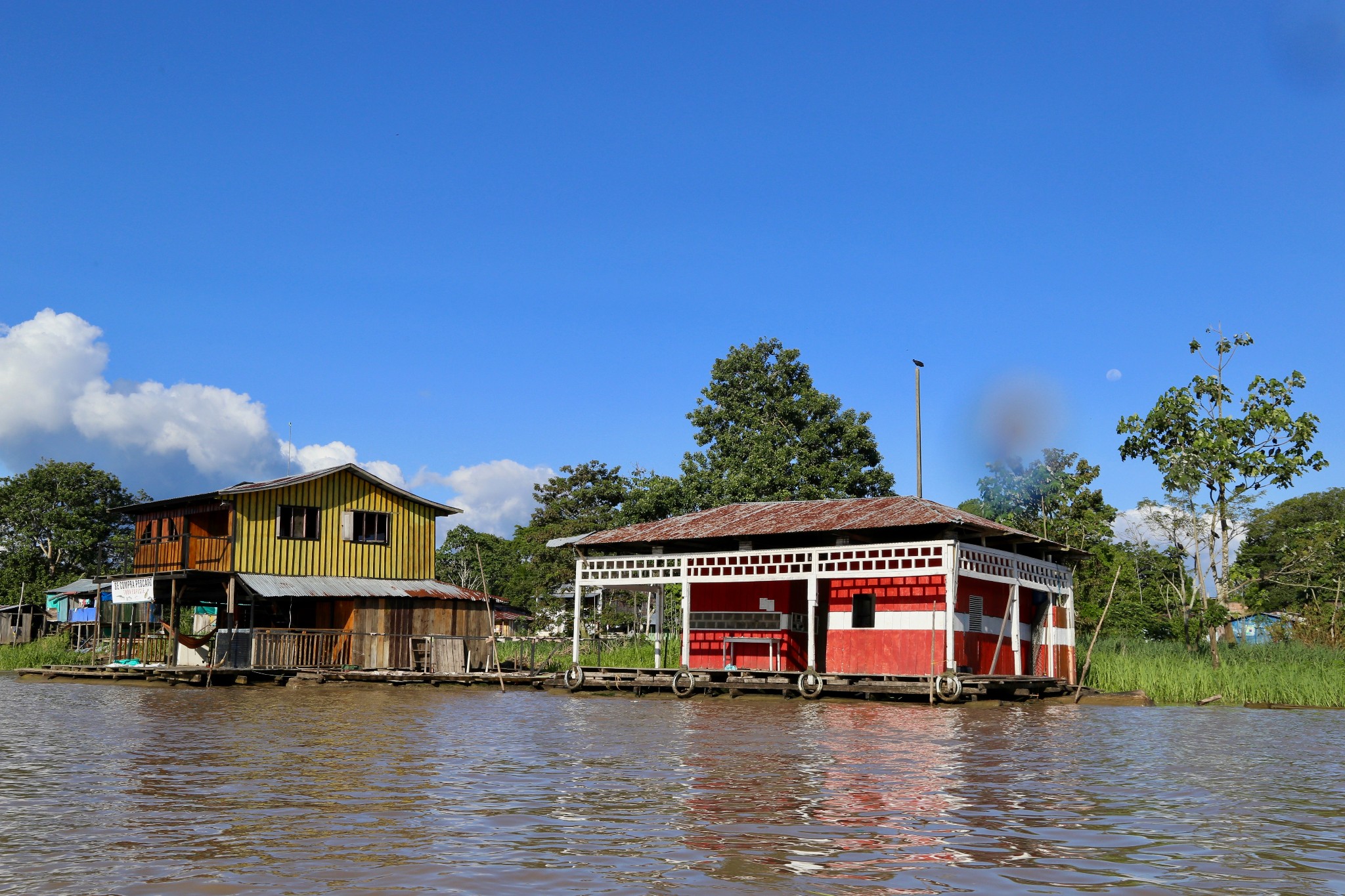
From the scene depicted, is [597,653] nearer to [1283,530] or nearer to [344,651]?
[344,651]

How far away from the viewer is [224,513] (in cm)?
3919

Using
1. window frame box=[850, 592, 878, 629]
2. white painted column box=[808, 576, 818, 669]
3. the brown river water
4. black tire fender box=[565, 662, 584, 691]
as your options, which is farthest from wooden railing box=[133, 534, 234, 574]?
window frame box=[850, 592, 878, 629]

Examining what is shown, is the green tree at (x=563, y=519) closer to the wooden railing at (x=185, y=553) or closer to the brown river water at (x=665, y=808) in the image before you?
the wooden railing at (x=185, y=553)

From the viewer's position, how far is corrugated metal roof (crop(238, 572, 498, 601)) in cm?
3694

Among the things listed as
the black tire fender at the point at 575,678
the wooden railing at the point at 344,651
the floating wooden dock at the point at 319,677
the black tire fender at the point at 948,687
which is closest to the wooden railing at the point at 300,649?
the wooden railing at the point at 344,651

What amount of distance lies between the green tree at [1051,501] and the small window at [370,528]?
75.2 feet

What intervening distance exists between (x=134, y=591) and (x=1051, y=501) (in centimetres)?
3423

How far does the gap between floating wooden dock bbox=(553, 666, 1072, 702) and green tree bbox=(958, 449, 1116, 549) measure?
1534 centimetres

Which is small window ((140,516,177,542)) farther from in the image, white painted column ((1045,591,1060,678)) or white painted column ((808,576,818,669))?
white painted column ((1045,591,1060,678))

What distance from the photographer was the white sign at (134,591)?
3650 centimetres

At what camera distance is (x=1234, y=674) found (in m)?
28.3

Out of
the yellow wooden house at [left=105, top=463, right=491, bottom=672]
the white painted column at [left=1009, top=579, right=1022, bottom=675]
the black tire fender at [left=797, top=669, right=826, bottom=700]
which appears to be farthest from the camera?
the yellow wooden house at [left=105, top=463, right=491, bottom=672]

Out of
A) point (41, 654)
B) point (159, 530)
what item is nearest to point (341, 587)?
point (159, 530)

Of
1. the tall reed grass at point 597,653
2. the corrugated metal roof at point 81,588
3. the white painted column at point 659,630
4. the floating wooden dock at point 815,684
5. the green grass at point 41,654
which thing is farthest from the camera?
the corrugated metal roof at point 81,588
